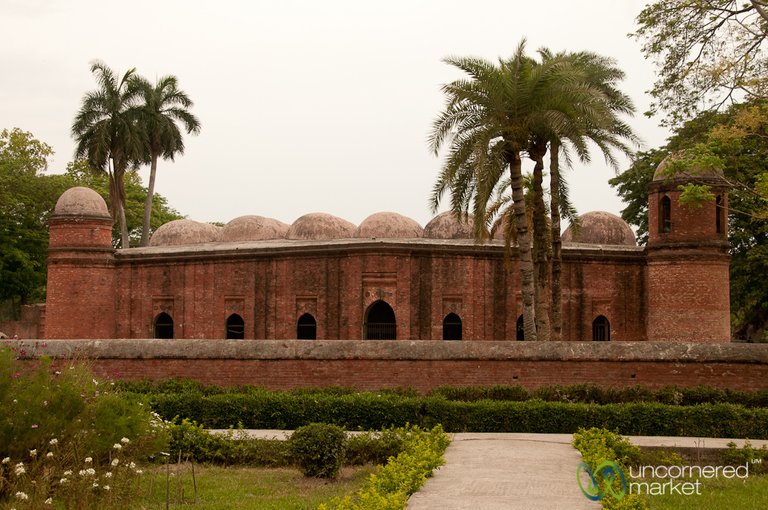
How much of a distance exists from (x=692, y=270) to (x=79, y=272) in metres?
15.3

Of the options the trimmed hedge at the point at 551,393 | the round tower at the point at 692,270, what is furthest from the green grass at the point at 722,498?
the round tower at the point at 692,270

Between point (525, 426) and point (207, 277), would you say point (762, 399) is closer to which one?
point (525, 426)

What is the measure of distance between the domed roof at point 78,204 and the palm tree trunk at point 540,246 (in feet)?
38.3

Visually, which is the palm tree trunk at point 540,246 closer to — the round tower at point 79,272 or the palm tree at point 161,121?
the round tower at point 79,272

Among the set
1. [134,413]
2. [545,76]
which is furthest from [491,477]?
[545,76]

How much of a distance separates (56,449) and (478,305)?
1564 centimetres

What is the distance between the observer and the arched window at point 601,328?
22359 millimetres

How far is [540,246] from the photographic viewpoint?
19.6m

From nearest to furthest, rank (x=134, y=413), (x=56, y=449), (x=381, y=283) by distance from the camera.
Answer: (x=56, y=449)
(x=134, y=413)
(x=381, y=283)

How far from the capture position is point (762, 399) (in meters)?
12.8

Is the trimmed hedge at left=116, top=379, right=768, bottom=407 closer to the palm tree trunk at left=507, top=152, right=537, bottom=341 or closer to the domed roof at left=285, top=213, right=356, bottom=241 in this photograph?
the palm tree trunk at left=507, top=152, right=537, bottom=341

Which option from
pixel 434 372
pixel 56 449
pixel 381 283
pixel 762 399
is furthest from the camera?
pixel 381 283

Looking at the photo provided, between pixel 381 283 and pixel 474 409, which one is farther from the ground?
pixel 381 283

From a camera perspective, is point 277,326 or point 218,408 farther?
point 277,326
